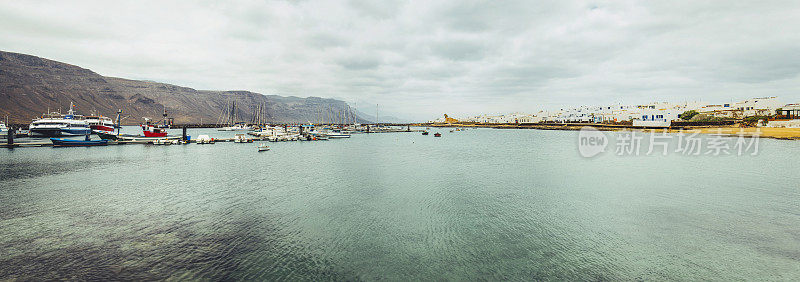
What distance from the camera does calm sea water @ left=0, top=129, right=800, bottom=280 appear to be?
424 inches

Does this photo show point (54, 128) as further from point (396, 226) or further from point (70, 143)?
point (396, 226)

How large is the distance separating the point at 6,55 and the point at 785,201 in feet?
1061

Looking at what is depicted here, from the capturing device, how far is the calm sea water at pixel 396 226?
10.8 meters

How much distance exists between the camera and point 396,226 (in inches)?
609

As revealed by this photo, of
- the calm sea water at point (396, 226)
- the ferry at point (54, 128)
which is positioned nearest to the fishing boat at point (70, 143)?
the ferry at point (54, 128)

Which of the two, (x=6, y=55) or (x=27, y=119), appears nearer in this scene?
(x=27, y=119)

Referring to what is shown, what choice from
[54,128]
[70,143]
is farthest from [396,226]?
[54,128]

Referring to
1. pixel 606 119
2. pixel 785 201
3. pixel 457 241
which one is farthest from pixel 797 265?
pixel 606 119

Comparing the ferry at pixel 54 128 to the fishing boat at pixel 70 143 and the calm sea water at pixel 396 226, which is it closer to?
the fishing boat at pixel 70 143

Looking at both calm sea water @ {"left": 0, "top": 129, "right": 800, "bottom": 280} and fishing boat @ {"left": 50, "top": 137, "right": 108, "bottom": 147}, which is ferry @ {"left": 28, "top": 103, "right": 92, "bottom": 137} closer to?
fishing boat @ {"left": 50, "top": 137, "right": 108, "bottom": 147}

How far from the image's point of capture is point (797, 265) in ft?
35.3

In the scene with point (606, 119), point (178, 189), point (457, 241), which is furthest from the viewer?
point (606, 119)

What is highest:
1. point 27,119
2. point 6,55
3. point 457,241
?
point 6,55

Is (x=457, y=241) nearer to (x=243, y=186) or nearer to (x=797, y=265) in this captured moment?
(x=797, y=265)
